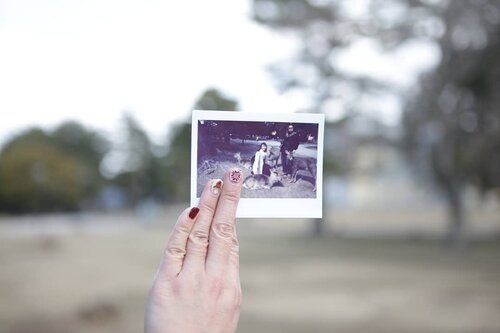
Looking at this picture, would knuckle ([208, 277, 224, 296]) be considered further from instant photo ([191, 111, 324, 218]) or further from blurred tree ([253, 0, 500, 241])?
blurred tree ([253, 0, 500, 241])

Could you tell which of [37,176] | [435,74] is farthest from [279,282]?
[37,176]

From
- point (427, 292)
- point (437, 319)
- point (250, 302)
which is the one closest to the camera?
point (437, 319)

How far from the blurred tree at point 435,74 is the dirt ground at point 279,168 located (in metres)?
13.6

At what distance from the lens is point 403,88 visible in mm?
14922

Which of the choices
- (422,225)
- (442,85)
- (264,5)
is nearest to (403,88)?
(442,85)

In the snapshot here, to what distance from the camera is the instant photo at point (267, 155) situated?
883 mm

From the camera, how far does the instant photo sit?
0.88 m

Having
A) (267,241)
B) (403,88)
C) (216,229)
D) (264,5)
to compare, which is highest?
(264,5)

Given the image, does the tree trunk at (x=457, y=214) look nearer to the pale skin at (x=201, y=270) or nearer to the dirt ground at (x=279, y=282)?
the dirt ground at (x=279, y=282)

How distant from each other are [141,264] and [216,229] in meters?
13.4

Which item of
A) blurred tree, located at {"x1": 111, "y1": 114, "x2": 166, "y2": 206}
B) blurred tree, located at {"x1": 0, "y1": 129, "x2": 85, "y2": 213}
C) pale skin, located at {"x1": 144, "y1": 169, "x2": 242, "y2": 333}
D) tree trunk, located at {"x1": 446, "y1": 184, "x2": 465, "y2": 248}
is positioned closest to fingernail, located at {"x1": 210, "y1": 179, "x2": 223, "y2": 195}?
pale skin, located at {"x1": 144, "y1": 169, "x2": 242, "y2": 333}

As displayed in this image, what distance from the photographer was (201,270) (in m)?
0.76

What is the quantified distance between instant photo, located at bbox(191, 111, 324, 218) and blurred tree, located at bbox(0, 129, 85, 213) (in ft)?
52.7

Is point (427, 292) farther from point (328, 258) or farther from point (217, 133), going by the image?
point (217, 133)
